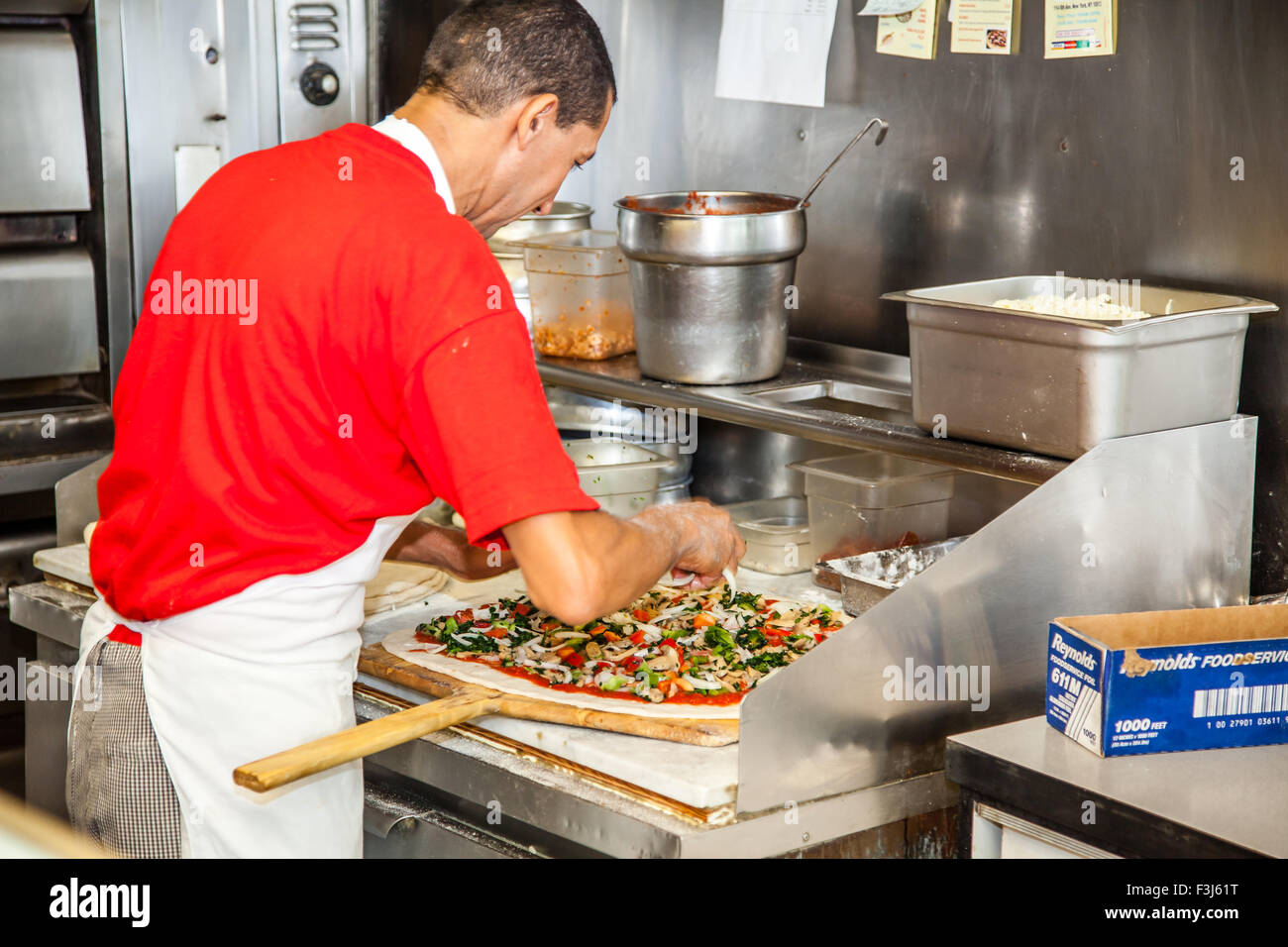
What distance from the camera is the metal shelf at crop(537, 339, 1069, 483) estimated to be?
6.98ft

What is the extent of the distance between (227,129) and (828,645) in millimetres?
2219

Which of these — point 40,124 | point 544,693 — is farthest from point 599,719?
point 40,124

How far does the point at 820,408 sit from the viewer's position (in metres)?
2.55

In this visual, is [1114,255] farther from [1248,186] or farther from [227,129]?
[227,129]

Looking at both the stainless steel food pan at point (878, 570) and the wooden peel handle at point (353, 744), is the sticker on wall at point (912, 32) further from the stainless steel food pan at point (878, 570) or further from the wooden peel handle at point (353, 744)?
the wooden peel handle at point (353, 744)

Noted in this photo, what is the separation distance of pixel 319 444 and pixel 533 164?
472 mm

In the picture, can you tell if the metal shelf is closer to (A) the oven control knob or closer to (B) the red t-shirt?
(B) the red t-shirt

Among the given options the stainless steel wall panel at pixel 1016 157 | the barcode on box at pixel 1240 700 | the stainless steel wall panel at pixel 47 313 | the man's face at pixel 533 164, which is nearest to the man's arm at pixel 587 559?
the man's face at pixel 533 164

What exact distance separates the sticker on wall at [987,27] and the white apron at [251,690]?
1.50m

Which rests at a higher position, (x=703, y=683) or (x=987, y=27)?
(x=987, y=27)

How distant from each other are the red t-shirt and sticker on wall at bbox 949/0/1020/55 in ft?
4.41

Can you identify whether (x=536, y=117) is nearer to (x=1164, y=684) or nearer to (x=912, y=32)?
(x=1164, y=684)

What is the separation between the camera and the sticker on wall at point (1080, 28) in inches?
95.9

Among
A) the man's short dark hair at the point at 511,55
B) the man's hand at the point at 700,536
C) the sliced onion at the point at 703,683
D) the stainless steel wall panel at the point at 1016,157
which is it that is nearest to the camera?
the man's short dark hair at the point at 511,55
